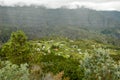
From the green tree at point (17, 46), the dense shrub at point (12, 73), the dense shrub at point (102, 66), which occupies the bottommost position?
the green tree at point (17, 46)

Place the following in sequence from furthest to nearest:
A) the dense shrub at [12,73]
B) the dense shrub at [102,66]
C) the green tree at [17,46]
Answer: the green tree at [17,46], the dense shrub at [102,66], the dense shrub at [12,73]

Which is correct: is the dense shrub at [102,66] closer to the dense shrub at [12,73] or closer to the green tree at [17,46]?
the dense shrub at [12,73]

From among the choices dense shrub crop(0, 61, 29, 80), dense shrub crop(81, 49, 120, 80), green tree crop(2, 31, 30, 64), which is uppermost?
dense shrub crop(0, 61, 29, 80)

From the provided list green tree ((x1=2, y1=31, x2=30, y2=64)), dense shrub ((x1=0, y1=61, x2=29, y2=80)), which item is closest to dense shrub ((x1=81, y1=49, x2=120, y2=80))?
dense shrub ((x1=0, y1=61, x2=29, y2=80))

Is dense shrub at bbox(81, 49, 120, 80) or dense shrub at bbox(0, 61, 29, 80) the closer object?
dense shrub at bbox(0, 61, 29, 80)

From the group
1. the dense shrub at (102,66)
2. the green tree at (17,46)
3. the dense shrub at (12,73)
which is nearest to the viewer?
the dense shrub at (12,73)

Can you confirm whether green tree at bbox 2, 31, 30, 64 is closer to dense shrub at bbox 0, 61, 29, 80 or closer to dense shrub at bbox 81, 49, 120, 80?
dense shrub at bbox 81, 49, 120, 80

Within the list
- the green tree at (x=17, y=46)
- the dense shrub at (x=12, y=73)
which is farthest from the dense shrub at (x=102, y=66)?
the green tree at (x=17, y=46)

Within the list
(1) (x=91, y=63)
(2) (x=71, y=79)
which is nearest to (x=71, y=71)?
(2) (x=71, y=79)

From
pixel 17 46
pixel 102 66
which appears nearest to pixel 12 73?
pixel 102 66

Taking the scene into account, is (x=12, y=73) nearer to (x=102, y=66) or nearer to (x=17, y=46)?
(x=102, y=66)

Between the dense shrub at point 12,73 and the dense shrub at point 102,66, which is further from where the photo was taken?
the dense shrub at point 102,66

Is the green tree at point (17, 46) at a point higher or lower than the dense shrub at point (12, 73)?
lower

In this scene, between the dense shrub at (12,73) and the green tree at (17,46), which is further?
the green tree at (17,46)
